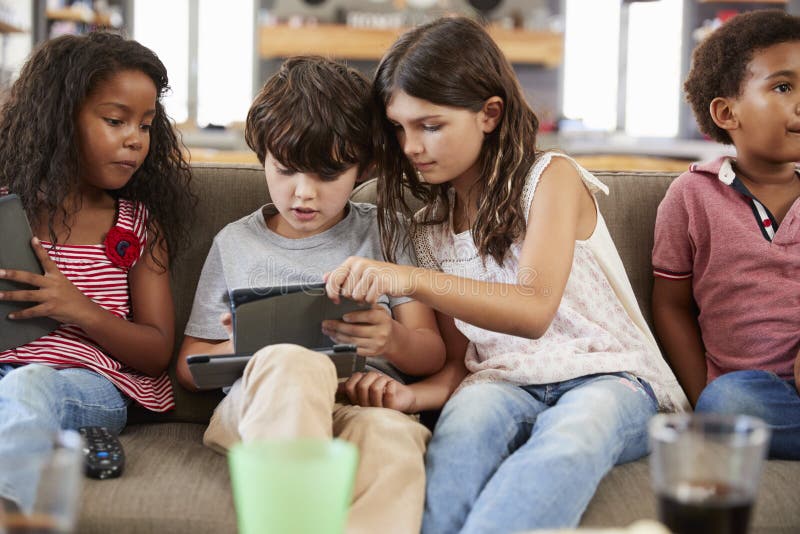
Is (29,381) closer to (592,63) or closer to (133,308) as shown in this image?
(133,308)

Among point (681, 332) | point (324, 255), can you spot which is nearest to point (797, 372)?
point (681, 332)

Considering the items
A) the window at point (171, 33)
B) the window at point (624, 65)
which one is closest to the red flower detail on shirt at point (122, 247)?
the window at point (171, 33)

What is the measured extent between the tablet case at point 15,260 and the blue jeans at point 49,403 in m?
0.06

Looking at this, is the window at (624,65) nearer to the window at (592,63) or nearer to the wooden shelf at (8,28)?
the window at (592,63)

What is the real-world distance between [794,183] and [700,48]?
328 millimetres

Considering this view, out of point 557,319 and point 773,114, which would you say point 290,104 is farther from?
point 773,114

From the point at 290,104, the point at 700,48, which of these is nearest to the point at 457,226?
the point at 290,104

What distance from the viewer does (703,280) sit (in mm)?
1537

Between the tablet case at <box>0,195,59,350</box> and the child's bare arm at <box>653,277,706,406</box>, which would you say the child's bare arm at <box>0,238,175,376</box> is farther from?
the child's bare arm at <box>653,277,706,406</box>

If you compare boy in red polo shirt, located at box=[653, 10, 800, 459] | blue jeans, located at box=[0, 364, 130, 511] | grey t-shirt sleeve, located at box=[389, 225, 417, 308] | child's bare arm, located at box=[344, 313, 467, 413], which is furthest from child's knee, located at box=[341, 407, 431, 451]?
boy in red polo shirt, located at box=[653, 10, 800, 459]

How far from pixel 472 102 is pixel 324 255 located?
36 centimetres

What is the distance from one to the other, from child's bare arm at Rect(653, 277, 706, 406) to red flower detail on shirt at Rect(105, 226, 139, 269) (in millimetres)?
954

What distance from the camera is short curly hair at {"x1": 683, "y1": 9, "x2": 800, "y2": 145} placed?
1564mm

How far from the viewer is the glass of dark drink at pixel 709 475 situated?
648 millimetres
